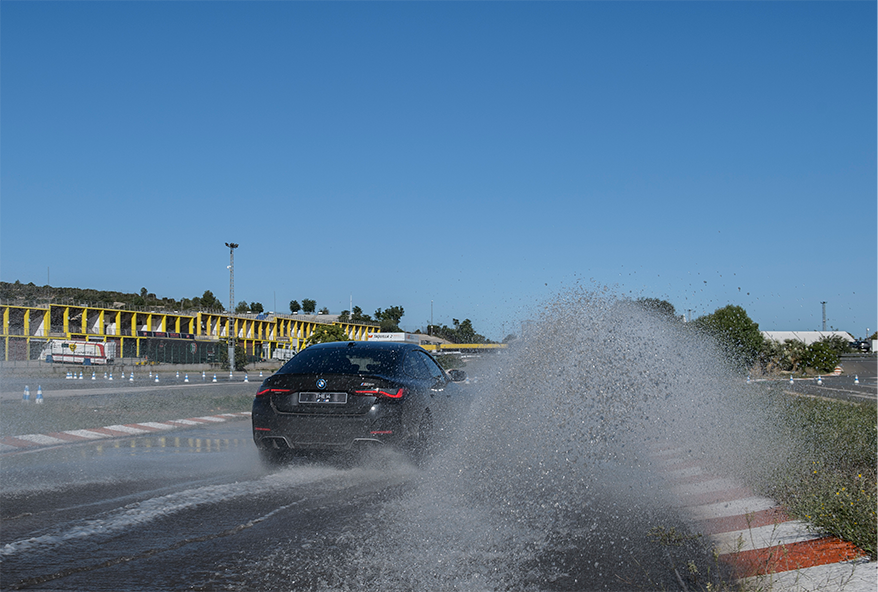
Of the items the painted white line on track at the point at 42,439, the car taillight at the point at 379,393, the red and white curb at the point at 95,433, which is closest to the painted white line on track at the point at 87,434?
the red and white curb at the point at 95,433

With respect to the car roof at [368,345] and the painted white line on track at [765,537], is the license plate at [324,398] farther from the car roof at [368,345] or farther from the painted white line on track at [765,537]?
the painted white line on track at [765,537]

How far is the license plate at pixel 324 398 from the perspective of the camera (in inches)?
281

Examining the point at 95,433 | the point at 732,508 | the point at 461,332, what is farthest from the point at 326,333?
the point at 732,508

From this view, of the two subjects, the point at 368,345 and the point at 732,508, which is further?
the point at 368,345

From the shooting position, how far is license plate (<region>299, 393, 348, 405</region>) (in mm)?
7145

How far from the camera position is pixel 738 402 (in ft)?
→ 32.0

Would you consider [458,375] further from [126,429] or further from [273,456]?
[126,429]

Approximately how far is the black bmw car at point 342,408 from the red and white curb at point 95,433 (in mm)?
4849

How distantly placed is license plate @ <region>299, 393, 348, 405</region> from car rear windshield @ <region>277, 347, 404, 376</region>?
282 millimetres

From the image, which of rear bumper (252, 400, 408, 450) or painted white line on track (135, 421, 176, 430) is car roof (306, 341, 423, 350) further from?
painted white line on track (135, 421, 176, 430)

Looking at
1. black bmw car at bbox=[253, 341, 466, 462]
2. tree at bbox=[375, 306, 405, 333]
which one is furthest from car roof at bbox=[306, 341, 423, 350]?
tree at bbox=[375, 306, 405, 333]

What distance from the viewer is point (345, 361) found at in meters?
7.86

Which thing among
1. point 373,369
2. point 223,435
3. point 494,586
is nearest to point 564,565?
point 494,586

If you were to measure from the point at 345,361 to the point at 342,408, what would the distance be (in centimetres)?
85
